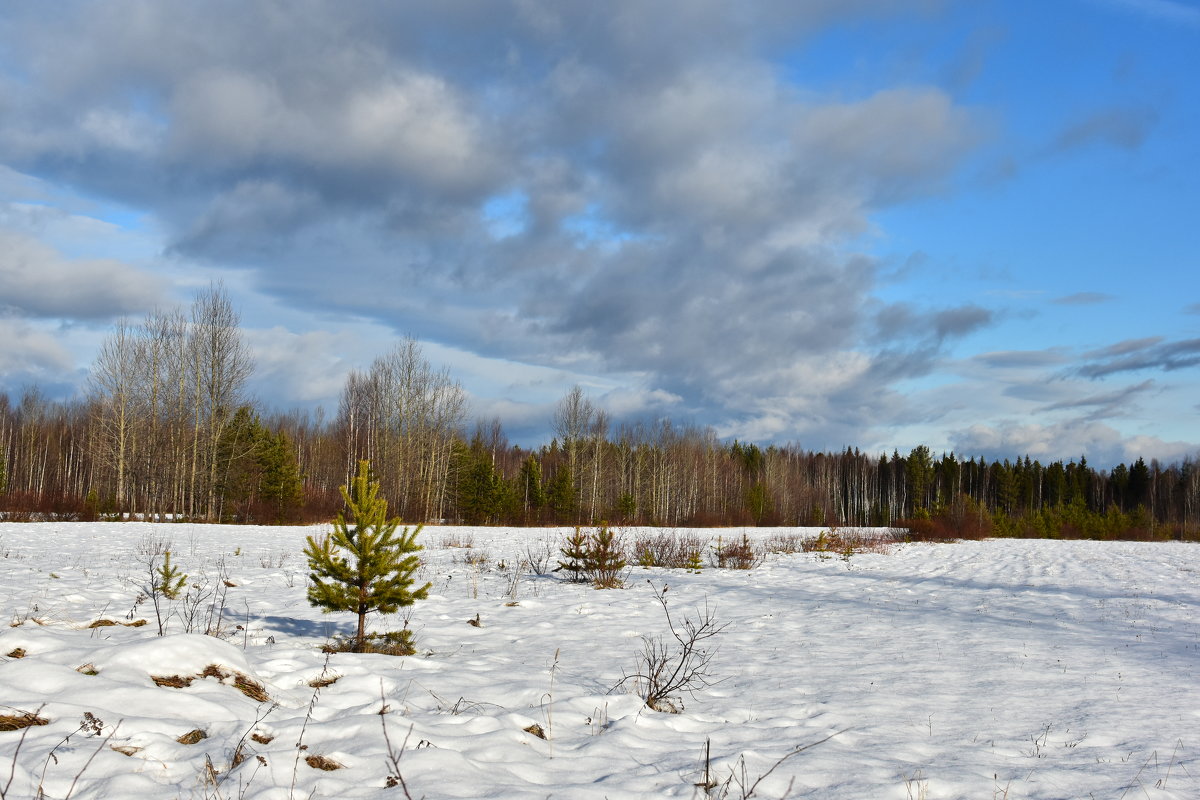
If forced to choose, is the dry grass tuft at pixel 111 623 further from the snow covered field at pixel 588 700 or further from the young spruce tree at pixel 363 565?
the young spruce tree at pixel 363 565

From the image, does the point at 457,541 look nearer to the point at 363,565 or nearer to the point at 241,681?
the point at 363,565

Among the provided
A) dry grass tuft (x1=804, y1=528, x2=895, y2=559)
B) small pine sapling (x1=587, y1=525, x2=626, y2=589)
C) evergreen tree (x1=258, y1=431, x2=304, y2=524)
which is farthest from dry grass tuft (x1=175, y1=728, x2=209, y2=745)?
evergreen tree (x1=258, y1=431, x2=304, y2=524)

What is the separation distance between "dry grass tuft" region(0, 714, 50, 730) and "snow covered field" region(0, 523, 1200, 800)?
2.2 inches

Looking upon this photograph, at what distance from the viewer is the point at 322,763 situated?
3748 mm

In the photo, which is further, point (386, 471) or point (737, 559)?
point (386, 471)

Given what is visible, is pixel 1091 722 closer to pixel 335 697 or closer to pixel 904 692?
pixel 904 692

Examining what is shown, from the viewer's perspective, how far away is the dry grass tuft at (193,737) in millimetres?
3842

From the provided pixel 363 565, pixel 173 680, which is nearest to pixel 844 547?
pixel 363 565

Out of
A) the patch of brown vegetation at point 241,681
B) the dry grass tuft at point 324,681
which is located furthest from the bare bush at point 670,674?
the patch of brown vegetation at point 241,681

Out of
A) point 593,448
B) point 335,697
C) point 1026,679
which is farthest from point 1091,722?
point 593,448

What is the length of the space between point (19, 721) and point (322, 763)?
1.65m

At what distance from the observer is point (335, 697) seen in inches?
196

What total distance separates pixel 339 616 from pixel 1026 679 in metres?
7.94

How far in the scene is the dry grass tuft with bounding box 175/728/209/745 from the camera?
384cm
